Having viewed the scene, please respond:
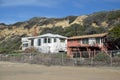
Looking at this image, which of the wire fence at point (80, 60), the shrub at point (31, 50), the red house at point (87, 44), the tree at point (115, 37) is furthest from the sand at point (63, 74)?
the shrub at point (31, 50)

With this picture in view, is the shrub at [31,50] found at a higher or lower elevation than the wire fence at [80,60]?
higher

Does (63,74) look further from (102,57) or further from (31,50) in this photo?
(31,50)

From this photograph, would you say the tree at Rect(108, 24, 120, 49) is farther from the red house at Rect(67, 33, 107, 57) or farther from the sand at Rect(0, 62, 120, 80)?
the sand at Rect(0, 62, 120, 80)

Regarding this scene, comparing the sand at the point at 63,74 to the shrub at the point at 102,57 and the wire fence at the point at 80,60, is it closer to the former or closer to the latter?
the wire fence at the point at 80,60

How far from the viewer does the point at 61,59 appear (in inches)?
1606

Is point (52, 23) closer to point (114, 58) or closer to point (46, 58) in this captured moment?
point (46, 58)

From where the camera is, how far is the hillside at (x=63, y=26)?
253 feet

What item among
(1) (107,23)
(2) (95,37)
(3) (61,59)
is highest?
(1) (107,23)

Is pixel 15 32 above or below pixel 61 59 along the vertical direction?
above

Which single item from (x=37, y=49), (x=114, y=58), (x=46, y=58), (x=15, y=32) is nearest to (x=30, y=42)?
(x=37, y=49)

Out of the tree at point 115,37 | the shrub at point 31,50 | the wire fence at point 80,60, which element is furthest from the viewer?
the shrub at point 31,50

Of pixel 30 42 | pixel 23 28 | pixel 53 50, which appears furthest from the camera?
pixel 23 28

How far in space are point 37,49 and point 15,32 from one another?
162ft

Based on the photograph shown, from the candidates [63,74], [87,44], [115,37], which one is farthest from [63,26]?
[63,74]
